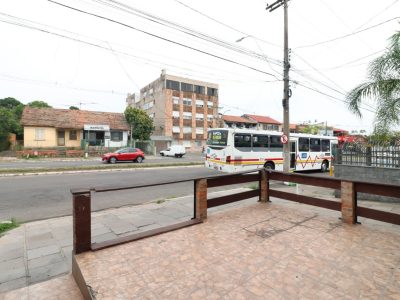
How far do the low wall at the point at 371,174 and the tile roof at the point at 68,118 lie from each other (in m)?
34.0

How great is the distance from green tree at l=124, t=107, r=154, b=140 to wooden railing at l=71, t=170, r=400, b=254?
35.1 meters

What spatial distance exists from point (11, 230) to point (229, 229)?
4876 mm

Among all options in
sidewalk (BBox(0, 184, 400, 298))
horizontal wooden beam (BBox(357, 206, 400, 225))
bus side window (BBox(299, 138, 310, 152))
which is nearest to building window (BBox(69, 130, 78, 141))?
bus side window (BBox(299, 138, 310, 152))

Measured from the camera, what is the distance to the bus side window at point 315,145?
1813 centimetres

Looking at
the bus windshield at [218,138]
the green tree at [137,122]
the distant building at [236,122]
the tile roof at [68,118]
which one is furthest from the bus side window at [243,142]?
the distant building at [236,122]

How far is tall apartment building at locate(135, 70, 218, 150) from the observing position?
49.2 meters

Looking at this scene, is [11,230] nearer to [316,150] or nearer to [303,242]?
[303,242]

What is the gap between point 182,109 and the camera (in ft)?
167

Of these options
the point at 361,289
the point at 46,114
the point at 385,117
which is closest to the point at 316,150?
the point at 385,117

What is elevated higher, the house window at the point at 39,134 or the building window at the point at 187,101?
the building window at the point at 187,101

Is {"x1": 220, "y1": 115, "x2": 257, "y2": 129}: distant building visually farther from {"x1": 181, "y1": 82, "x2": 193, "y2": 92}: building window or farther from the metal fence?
the metal fence

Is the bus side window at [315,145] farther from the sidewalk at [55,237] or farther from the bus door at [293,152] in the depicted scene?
the sidewalk at [55,237]

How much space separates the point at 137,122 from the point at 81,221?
37.3 meters

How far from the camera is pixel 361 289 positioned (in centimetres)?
285
